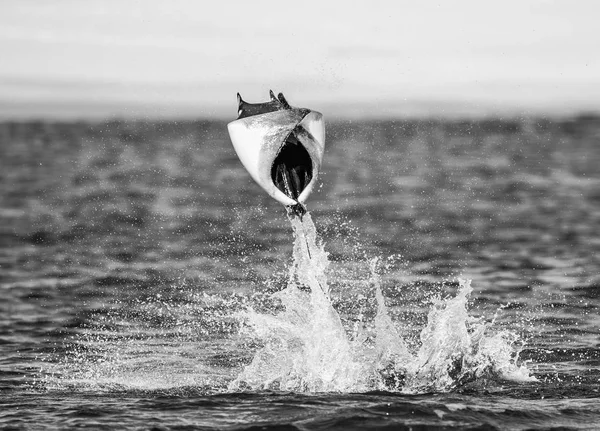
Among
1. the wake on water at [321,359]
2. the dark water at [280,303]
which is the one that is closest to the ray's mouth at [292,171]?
the wake on water at [321,359]

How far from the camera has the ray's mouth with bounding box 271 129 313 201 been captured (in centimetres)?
1255

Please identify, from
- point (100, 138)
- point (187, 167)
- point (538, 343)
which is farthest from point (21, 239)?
point (100, 138)

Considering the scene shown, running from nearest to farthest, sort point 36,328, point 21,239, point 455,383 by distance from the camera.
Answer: point 455,383, point 36,328, point 21,239

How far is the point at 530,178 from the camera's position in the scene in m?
39.9

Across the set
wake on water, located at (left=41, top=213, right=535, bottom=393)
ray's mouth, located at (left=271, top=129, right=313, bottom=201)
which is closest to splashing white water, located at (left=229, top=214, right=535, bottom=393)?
wake on water, located at (left=41, top=213, right=535, bottom=393)

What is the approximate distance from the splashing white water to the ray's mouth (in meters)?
0.39

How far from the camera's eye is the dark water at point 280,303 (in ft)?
40.5

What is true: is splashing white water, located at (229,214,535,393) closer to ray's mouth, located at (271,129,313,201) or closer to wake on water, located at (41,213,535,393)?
wake on water, located at (41,213,535,393)

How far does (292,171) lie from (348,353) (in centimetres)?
229

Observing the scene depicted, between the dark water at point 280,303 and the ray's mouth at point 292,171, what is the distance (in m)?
1.35

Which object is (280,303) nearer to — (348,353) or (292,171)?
(348,353)

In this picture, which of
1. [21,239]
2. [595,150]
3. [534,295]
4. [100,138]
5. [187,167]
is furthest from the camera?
[100,138]

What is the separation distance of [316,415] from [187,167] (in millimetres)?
38265

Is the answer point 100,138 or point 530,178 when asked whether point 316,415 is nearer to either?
point 530,178
